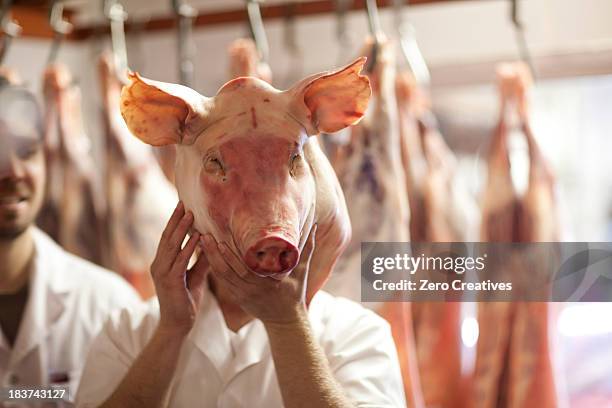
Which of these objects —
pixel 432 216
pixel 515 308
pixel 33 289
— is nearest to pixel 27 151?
pixel 33 289

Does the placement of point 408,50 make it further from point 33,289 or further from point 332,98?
point 33,289

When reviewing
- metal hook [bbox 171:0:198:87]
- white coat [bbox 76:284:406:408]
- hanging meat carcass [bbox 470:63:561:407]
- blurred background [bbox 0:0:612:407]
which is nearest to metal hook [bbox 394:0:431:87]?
blurred background [bbox 0:0:612:407]

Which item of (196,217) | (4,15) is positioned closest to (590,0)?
(196,217)

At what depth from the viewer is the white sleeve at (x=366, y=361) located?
2.49 feet

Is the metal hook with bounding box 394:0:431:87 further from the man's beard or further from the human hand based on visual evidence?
the man's beard

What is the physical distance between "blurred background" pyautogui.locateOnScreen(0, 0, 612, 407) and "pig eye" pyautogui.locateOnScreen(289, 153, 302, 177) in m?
0.32

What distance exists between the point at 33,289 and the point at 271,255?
1.84ft

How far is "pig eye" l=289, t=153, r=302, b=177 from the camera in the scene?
2.20ft

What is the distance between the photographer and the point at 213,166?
671 millimetres

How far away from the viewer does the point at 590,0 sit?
110 cm

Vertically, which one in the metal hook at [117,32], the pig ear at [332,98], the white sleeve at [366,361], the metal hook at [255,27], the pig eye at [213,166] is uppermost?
the metal hook at [117,32]

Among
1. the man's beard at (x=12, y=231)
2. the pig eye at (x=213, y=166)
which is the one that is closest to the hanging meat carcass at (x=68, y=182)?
the man's beard at (x=12, y=231)

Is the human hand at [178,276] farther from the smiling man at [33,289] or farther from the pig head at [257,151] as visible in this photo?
the smiling man at [33,289]

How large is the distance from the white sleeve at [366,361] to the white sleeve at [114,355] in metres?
0.20
